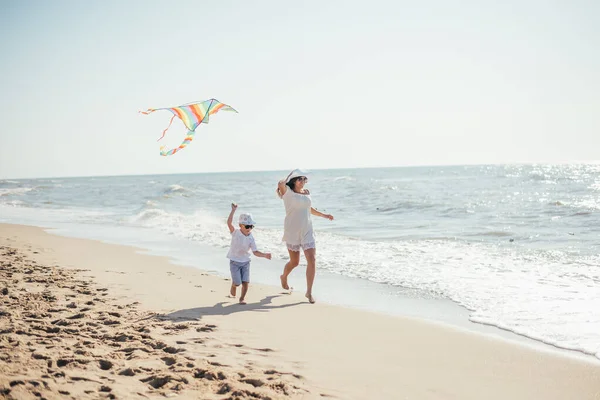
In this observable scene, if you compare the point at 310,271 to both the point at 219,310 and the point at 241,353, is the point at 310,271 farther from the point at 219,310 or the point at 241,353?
the point at 241,353

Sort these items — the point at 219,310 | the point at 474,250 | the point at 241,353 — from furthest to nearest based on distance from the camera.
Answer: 1. the point at 474,250
2. the point at 219,310
3. the point at 241,353

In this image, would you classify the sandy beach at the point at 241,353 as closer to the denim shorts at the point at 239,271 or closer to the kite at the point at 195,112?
the denim shorts at the point at 239,271

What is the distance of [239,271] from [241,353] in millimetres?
2233

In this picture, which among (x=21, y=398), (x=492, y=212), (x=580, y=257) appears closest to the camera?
(x=21, y=398)

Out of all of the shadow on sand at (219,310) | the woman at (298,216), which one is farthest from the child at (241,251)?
the woman at (298,216)

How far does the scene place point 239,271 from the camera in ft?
21.0

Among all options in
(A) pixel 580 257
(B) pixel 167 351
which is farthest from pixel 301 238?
(A) pixel 580 257

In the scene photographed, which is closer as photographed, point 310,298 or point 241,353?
point 241,353

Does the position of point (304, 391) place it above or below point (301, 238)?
below

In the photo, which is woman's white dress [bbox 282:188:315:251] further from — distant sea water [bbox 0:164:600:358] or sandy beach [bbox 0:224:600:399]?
distant sea water [bbox 0:164:600:358]

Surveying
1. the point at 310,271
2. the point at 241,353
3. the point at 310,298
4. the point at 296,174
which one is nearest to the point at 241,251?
the point at 310,271

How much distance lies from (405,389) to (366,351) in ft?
2.83

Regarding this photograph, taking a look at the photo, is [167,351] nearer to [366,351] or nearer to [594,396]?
[366,351]

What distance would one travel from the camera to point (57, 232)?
49.2 feet
